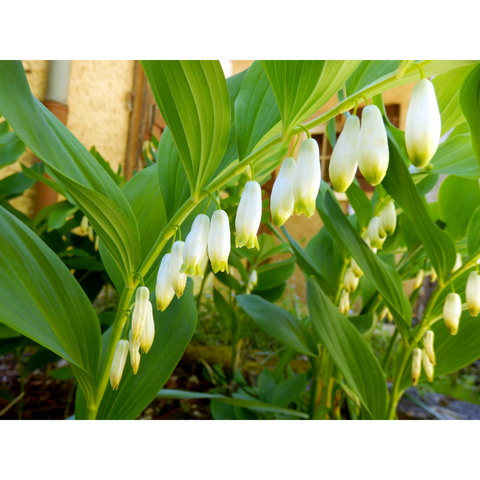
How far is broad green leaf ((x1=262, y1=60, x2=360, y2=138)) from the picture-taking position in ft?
1.08

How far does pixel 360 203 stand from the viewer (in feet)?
2.63

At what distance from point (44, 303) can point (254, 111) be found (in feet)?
1.17

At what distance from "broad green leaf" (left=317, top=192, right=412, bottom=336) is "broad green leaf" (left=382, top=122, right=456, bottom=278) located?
84 mm

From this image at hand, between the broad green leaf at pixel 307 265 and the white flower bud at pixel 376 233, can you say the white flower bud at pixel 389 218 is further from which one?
the broad green leaf at pixel 307 265

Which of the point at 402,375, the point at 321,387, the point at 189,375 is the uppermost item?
the point at 402,375

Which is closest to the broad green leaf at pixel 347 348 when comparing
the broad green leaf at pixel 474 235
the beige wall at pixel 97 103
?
the broad green leaf at pixel 474 235

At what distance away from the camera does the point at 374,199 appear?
920 millimetres

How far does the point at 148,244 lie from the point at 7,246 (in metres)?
0.19

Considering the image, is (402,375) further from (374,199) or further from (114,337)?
(114,337)

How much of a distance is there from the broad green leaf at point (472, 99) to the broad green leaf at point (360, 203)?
34 centimetres

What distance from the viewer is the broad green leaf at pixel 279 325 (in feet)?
2.64

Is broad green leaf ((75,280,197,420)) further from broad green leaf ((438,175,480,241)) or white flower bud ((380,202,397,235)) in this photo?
broad green leaf ((438,175,480,241))

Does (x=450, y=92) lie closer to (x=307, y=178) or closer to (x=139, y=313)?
(x=307, y=178)
